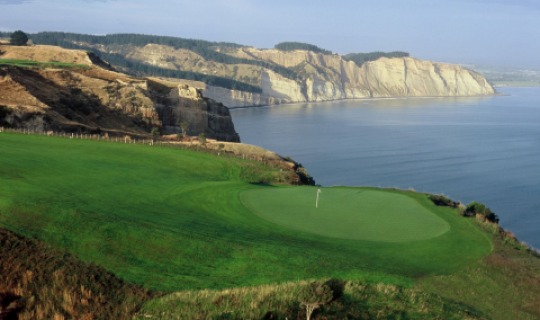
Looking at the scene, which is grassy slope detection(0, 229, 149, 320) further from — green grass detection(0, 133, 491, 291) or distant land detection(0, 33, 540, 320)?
green grass detection(0, 133, 491, 291)

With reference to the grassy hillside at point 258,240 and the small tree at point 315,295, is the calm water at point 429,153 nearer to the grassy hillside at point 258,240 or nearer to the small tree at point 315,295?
the grassy hillside at point 258,240

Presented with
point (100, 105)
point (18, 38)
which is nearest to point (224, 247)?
point (100, 105)

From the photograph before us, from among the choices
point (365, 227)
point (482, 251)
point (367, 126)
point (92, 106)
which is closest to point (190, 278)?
point (365, 227)

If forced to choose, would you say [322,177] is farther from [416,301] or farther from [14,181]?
[416,301]

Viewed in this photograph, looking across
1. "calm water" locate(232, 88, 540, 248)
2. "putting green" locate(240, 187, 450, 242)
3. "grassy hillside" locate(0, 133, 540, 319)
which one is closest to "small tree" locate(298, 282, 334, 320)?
"grassy hillside" locate(0, 133, 540, 319)

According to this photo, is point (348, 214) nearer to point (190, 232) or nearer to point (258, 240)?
point (258, 240)
